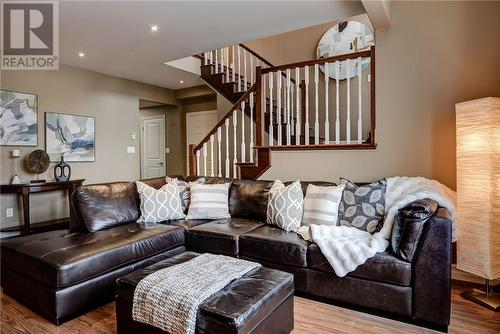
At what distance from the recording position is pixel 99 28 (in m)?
3.52

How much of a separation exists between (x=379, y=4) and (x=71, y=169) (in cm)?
494

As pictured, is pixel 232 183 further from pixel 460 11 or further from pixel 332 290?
pixel 460 11

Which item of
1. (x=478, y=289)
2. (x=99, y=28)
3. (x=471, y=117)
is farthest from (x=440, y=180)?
(x=99, y=28)

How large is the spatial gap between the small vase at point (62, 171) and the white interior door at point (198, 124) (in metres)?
2.66

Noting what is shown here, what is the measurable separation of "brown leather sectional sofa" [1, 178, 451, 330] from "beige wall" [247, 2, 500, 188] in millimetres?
895

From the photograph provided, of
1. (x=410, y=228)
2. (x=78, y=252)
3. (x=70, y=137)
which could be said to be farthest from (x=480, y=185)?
(x=70, y=137)

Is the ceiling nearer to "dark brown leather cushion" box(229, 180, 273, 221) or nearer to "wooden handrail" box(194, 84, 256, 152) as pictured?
"wooden handrail" box(194, 84, 256, 152)

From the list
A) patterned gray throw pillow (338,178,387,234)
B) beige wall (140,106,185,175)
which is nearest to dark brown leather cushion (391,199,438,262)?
patterned gray throw pillow (338,178,387,234)

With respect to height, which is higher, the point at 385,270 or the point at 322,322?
the point at 385,270

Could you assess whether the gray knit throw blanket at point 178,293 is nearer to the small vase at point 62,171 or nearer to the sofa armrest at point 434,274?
the sofa armrest at point 434,274

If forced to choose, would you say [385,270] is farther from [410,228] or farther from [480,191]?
[480,191]

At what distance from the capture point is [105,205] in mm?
2885

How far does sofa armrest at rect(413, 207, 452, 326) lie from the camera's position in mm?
1909

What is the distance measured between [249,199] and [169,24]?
2207 millimetres
